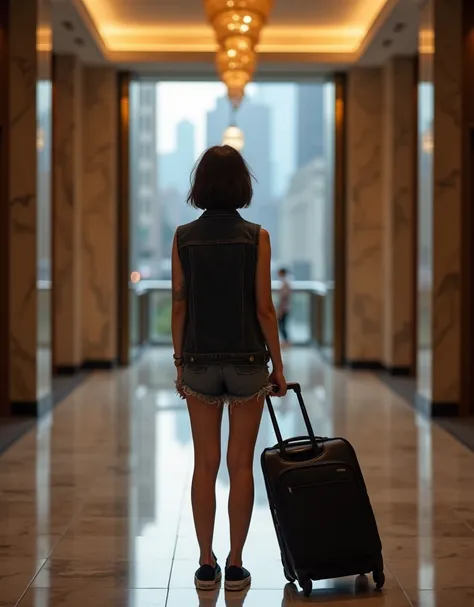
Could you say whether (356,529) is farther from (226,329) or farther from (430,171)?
(430,171)

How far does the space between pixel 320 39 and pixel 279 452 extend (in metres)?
9.43

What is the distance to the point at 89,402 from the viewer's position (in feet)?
32.5

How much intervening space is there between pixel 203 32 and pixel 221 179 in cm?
896

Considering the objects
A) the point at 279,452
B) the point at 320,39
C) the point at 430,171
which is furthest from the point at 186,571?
the point at 320,39

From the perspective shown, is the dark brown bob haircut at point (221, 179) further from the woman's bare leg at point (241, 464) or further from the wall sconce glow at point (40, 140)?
the wall sconce glow at point (40, 140)

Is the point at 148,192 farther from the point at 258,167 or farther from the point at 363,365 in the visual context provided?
the point at 363,365

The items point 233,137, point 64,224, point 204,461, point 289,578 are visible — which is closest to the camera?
point 204,461

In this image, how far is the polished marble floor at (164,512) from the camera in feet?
13.6

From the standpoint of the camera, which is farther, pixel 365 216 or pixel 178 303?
pixel 365 216

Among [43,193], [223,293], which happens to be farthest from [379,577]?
[43,193]

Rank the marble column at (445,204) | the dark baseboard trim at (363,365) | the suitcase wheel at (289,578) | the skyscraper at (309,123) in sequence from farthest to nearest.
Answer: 1. the skyscraper at (309,123)
2. the dark baseboard trim at (363,365)
3. the marble column at (445,204)
4. the suitcase wheel at (289,578)

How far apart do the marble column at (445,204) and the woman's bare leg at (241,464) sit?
5.16 meters

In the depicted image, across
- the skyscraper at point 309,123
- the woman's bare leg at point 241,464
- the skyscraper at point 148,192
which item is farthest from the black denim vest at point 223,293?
the skyscraper at point 309,123

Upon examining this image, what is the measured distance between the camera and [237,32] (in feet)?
30.0
